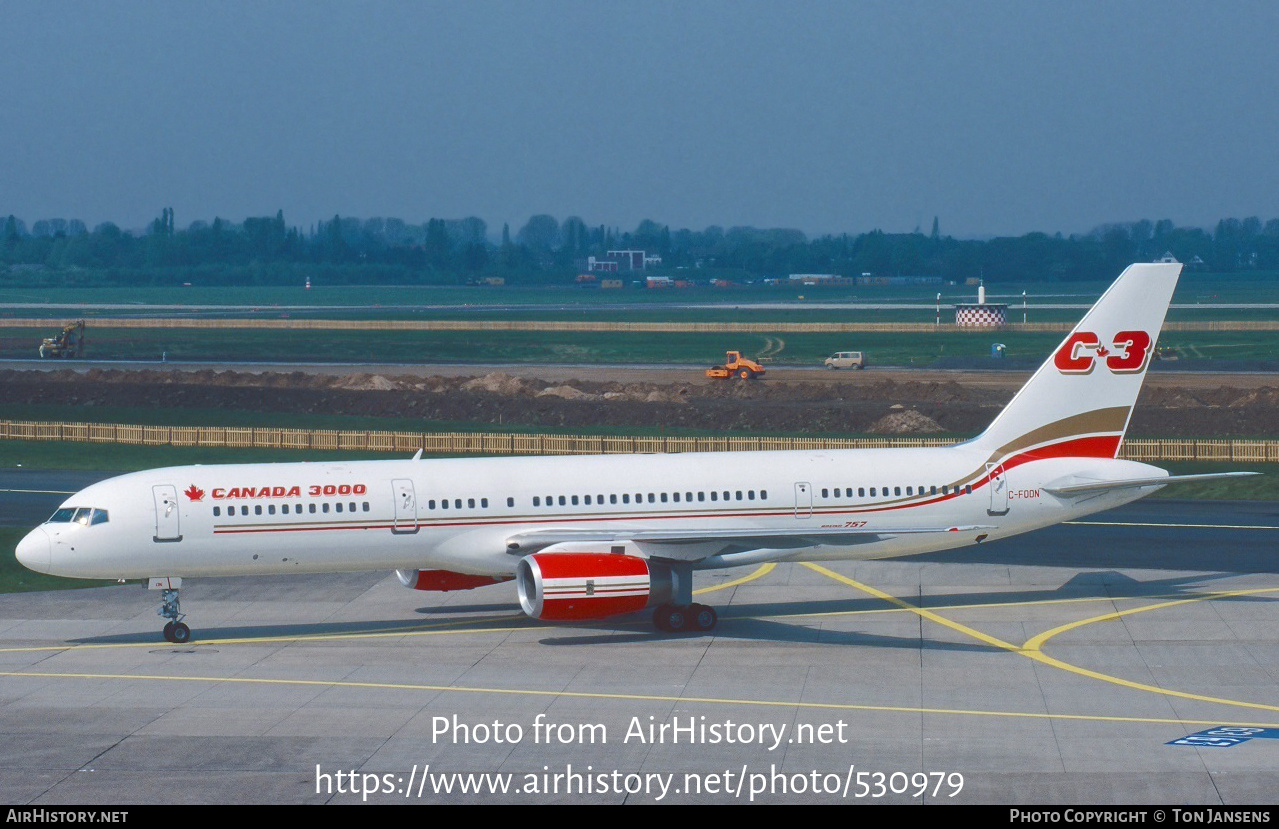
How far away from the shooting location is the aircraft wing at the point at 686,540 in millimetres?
36156

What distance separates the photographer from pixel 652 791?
80.0 ft

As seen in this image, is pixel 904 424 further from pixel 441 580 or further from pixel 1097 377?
pixel 441 580

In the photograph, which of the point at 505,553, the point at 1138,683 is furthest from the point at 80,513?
the point at 1138,683

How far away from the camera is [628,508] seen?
37812 millimetres

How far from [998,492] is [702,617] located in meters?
8.93

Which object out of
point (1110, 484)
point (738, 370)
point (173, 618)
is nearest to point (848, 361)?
point (738, 370)

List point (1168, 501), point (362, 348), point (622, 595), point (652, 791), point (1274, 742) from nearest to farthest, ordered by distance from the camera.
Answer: point (652, 791)
point (1274, 742)
point (622, 595)
point (1168, 501)
point (362, 348)

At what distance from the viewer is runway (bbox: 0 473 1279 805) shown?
2500 cm

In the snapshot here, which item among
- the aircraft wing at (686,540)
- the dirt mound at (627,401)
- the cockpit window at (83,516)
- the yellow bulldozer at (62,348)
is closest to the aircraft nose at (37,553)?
the cockpit window at (83,516)

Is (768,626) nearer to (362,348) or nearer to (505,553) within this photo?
(505,553)

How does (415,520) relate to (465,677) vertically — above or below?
above

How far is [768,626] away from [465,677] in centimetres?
901

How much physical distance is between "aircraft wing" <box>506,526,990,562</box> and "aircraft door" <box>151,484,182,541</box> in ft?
26.3

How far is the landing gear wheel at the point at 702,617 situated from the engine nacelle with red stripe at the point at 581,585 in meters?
1.87
